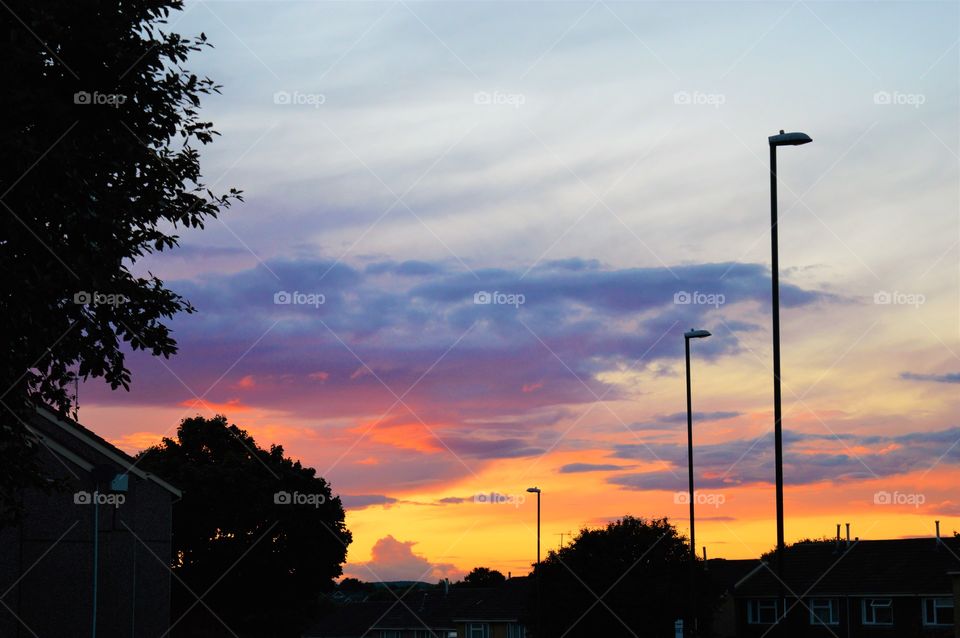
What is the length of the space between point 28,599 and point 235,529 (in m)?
31.8

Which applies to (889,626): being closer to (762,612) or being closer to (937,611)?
(937,611)

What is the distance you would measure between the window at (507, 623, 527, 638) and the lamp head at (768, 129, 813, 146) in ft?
239

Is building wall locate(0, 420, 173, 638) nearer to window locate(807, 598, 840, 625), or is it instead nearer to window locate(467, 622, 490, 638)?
window locate(807, 598, 840, 625)

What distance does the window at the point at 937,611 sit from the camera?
59.8m

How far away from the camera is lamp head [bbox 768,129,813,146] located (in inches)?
1019

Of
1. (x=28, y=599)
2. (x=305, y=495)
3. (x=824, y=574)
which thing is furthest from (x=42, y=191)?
(x=824, y=574)

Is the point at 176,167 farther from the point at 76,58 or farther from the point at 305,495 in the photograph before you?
the point at 305,495

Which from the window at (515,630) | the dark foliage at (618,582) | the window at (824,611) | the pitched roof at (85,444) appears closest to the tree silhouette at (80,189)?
the pitched roof at (85,444)

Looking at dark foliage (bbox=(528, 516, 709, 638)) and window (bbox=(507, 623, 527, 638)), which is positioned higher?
dark foliage (bbox=(528, 516, 709, 638))

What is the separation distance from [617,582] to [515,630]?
37275 mm

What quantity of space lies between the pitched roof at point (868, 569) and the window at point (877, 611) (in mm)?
545

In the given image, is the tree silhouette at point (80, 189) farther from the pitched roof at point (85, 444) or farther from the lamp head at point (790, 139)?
the pitched roof at point (85, 444)

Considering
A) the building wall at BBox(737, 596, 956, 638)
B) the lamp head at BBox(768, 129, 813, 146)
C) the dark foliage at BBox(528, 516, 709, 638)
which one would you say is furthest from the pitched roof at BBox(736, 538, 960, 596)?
the lamp head at BBox(768, 129, 813, 146)

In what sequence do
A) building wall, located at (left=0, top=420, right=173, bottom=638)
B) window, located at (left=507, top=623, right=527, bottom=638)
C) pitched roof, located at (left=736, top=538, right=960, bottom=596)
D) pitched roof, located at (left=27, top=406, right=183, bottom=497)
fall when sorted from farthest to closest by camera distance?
window, located at (left=507, top=623, right=527, bottom=638) < pitched roof, located at (left=736, top=538, right=960, bottom=596) < pitched roof, located at (left=27, top=406, right=183, bottom=497) < building wall, located at (left=0, top=420, right=173, bottom=638)
